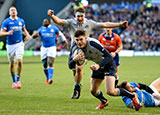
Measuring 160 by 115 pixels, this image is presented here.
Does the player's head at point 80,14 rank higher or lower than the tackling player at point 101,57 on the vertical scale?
higher

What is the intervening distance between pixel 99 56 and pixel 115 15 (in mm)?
43795

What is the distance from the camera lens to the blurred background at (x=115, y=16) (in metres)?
47.9

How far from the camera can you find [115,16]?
169 ft

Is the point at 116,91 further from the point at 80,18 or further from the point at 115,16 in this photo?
the point at 115,16

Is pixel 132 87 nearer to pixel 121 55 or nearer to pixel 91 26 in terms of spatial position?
pixel 91 26

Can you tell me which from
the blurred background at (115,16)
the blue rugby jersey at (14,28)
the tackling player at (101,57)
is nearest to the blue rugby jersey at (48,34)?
the blue rugby jersey at (14,28)

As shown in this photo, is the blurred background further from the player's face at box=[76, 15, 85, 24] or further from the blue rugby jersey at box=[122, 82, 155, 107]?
the blue rugby jersey at box=[122, 82, 155, 107]

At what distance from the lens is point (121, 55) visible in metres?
45.8

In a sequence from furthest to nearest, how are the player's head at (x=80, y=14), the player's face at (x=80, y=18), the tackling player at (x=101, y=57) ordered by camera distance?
the player's face at (x=80, y=18) < the player's head at (x=80, y=14) < the tackling player at (x=101, y=57)

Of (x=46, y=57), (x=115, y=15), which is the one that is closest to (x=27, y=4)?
(x=115, y=15)

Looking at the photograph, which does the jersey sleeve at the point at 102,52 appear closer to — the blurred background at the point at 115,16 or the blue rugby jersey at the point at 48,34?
the blue rugby jersey at the point at 48,34

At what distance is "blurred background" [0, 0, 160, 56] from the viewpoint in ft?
157

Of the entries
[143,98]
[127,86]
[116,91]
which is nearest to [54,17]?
[127,86]

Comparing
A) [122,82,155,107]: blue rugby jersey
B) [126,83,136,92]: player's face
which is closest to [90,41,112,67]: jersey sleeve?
[126,83,136,92]: player's face
